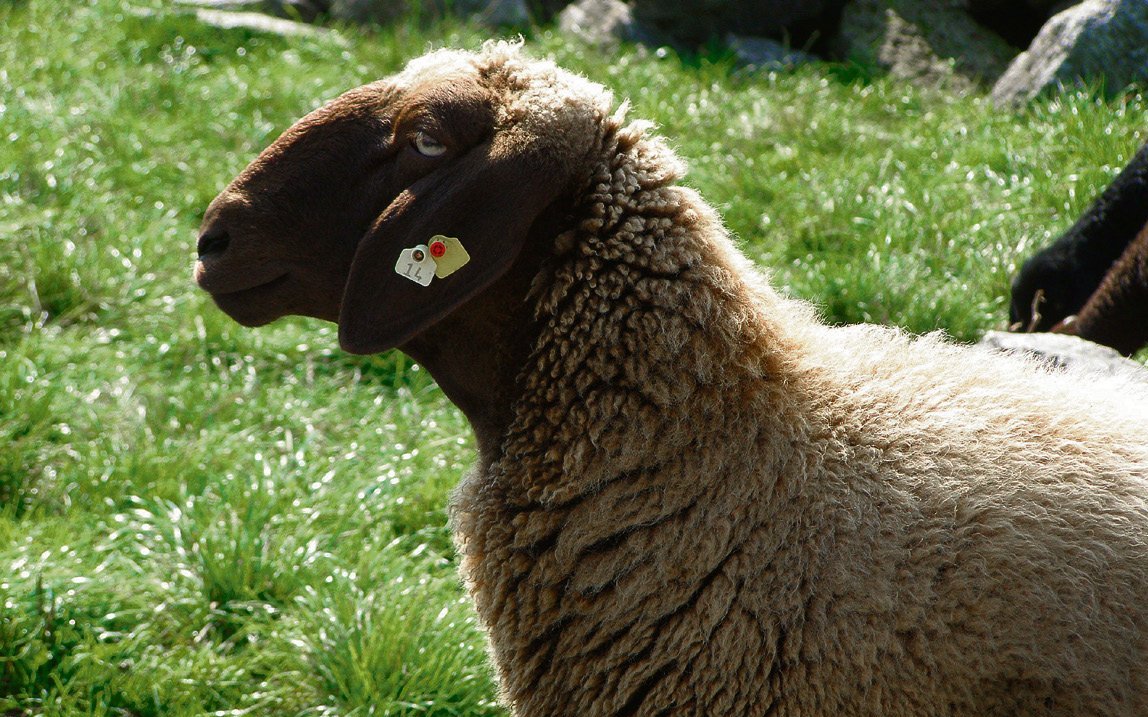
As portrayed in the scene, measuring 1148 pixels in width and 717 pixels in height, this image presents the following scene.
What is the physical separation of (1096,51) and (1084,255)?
2.35 meters

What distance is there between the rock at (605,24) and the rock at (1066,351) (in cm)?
497

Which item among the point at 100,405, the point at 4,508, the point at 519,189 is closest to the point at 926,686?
the point at 519,189

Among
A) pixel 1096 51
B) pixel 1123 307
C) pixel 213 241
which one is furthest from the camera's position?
pixel 1096 51

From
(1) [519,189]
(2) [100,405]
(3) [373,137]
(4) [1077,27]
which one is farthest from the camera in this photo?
(4) [1077,27]

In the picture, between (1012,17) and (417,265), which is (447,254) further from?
(1012,17)

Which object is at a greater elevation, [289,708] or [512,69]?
[512,69]

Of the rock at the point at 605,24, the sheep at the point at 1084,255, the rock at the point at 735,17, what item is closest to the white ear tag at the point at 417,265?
the sheep at the point at 1084,255

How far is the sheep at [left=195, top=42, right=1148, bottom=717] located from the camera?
7.58 ft

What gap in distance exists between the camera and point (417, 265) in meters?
2.46

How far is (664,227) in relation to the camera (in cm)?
251

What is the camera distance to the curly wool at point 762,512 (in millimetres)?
2299

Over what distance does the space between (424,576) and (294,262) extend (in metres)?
1.60

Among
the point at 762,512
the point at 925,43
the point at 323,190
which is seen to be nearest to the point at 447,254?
the point at 323,190

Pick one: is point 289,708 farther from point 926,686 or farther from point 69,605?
point 926,686
